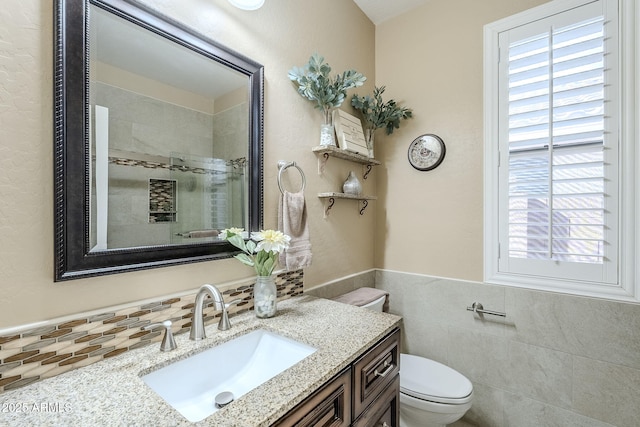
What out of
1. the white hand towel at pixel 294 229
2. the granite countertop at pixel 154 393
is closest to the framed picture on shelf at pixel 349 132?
the white hand towel at pixel 294 229

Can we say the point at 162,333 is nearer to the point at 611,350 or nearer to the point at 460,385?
the point at 460,385

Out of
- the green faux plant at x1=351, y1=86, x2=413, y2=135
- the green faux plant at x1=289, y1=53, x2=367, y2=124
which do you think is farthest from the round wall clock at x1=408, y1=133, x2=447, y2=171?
the green faux plant at x1=289, y1=53, x2=367, y2=124

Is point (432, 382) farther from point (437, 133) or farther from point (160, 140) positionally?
point (160, 140)

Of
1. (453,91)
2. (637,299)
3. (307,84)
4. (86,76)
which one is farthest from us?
(453,91)

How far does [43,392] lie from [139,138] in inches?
28.6

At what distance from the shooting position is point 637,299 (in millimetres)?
1307

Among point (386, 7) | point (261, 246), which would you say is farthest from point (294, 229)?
point (386, 7)

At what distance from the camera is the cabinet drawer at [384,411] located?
0.97m

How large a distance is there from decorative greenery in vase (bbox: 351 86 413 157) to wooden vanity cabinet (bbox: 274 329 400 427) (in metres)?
1.29

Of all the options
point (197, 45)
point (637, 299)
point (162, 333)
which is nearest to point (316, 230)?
point (162, 333)

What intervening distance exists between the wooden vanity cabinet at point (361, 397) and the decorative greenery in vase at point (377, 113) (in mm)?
1287

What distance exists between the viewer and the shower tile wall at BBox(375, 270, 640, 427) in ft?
4.43

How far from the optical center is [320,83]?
1468 mm

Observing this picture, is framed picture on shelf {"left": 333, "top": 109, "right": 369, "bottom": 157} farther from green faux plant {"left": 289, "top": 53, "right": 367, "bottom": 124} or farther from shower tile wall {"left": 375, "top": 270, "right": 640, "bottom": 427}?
shower tile wall {"left": 375, "top": 270, "right": 640, "bottom": 427}
